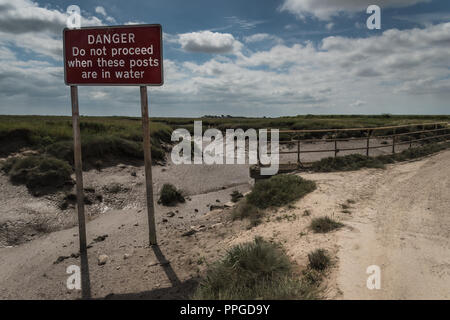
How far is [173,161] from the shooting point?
1892 cm

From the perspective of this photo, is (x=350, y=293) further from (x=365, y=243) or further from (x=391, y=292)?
(x=365, y=243)

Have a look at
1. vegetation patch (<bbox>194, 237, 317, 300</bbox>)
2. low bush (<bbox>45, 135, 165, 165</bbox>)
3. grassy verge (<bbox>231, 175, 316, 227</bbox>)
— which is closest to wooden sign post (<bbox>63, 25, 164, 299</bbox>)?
vegetation patch (<bbox>194, 237, 317, 300</bbox>)

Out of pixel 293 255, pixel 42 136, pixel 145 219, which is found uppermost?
pixel 42 136

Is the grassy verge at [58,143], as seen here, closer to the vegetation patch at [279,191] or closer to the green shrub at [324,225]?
the vegetation patch at [279,191]

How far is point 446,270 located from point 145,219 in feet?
25.8

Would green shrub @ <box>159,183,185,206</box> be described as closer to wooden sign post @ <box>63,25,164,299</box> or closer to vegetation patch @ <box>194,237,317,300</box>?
wooden sign post @ <box>63,25,164,299</box>

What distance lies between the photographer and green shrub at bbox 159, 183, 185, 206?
11.2m

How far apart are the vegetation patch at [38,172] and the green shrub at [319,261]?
32.7 feet

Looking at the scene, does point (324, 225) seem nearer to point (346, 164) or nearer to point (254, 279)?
point (254, 279)

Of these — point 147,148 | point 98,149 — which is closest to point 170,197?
point 147,148

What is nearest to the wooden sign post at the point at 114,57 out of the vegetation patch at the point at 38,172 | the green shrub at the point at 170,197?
the green shrub at the point at 170,197

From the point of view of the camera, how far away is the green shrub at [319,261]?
420 cm

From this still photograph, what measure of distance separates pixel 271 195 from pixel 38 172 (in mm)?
8787
